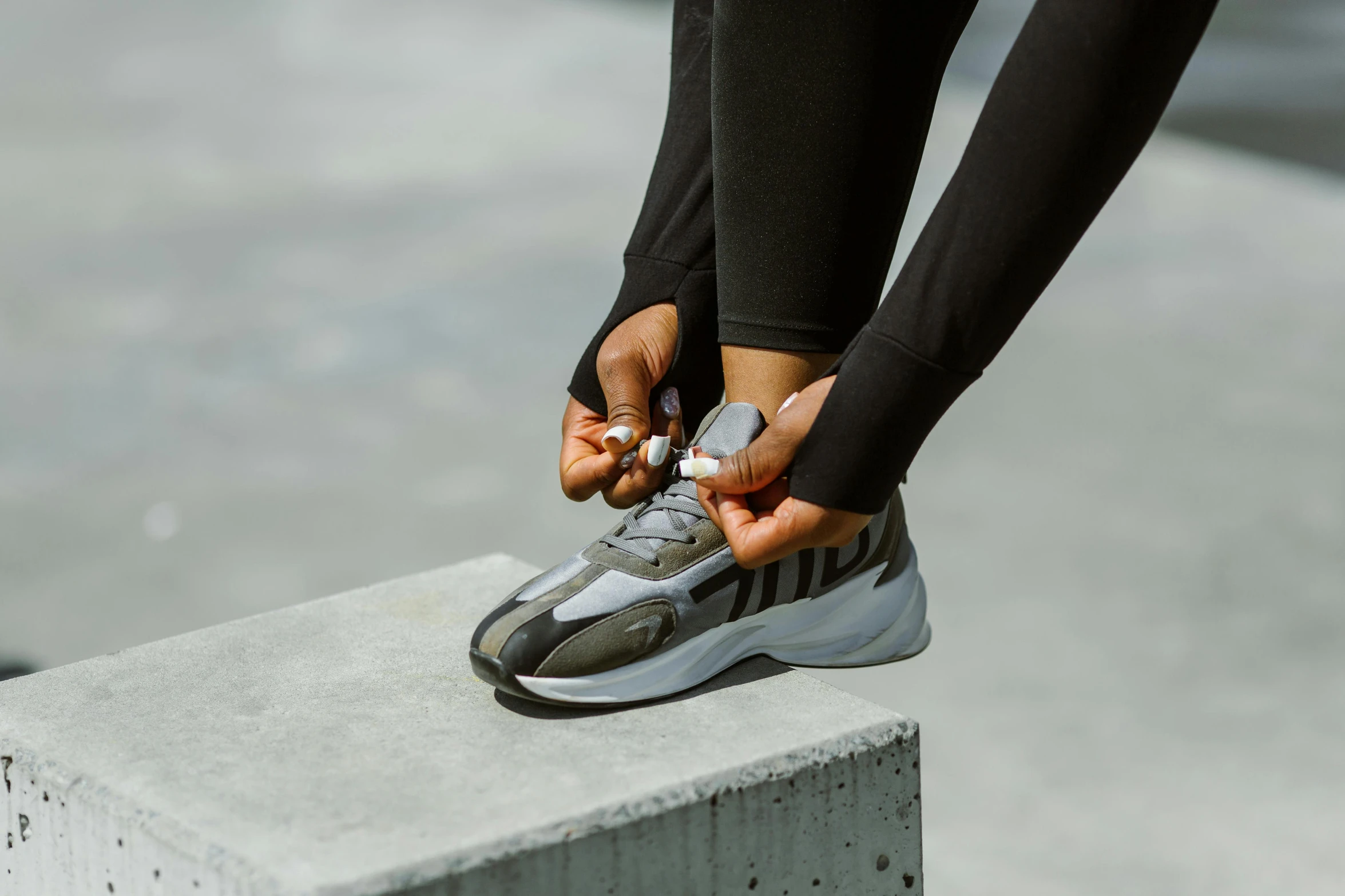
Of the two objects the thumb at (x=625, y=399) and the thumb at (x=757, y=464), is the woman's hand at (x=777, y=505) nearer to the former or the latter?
the thumb at (x=757, y=464)

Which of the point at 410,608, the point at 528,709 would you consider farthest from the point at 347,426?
the point at 528,709

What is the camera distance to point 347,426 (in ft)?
7.52

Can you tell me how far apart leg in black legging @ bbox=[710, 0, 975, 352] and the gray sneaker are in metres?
0.09

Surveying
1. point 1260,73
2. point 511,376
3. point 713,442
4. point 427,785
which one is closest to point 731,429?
point 713,442

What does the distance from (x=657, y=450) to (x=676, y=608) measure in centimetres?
13

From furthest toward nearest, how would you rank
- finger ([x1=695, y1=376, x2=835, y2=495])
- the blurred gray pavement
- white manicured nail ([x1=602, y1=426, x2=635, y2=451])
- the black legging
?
the blurred gray pavement
white manicured nail ([x1=602, y1=426, x2=635, y2=451])
finger ([x1=695, y1=376, x2=835, y2=495])
the black legging

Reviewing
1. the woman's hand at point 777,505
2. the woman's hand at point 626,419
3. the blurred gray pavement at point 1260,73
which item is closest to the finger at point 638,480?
the woman's hand at point 626,419

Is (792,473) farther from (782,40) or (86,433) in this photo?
(86,433)

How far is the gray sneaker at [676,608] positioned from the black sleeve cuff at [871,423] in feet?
0.33

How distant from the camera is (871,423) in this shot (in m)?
0.88

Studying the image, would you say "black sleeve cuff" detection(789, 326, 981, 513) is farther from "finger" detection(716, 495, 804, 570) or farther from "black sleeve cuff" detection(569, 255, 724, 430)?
"black sleeve cuff" detection(569, 255, 724, 430)

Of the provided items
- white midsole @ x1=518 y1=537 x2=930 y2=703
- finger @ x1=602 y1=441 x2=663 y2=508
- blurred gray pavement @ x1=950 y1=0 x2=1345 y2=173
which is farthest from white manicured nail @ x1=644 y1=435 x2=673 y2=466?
blurred gray pavement @ x1=950 y1=0 x2=1345 y2=173

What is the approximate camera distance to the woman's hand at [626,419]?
1.06 meters

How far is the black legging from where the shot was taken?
80 centimetres
